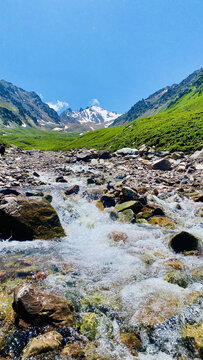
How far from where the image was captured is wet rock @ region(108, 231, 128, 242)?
8.97m

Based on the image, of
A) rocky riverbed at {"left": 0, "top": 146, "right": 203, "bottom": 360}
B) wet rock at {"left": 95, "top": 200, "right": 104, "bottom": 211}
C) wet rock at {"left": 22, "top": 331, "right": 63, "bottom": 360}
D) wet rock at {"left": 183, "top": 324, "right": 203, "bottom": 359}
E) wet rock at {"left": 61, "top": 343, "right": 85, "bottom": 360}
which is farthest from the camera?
wet rock at {"left": 95, "top": 200, "right": 104, "bottom": 211}

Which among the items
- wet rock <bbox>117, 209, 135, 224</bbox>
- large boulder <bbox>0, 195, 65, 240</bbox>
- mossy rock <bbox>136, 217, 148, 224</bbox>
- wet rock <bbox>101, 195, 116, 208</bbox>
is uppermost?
large boulder <bbox>0, 195, 65, 240</bbox>

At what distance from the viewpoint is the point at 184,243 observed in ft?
25.4

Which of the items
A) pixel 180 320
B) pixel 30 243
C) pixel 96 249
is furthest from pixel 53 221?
pixel 180 320

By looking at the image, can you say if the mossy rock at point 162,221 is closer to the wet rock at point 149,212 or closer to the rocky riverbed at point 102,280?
the rocky riverbed at point 102,280

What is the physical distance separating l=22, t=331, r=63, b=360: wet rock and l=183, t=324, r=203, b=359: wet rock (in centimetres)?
285

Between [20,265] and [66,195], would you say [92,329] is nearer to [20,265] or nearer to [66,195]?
[20,265]

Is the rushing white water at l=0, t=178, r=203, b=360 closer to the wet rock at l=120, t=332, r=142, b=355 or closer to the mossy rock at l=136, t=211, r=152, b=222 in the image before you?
the wet rock at l=120, t=332, r=142, b=355

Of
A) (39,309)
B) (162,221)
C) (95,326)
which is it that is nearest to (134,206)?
(162,221)

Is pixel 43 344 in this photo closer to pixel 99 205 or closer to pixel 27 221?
pixel 27 221

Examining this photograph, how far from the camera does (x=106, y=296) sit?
5.41 m

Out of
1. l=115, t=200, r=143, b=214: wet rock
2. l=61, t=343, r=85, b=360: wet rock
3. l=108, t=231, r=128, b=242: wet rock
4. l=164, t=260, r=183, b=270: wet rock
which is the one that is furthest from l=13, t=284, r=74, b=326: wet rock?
l=115, t=200, r=143, b=214: wet rock

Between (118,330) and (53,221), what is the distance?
6191mm

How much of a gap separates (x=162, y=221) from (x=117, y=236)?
2964 mm
